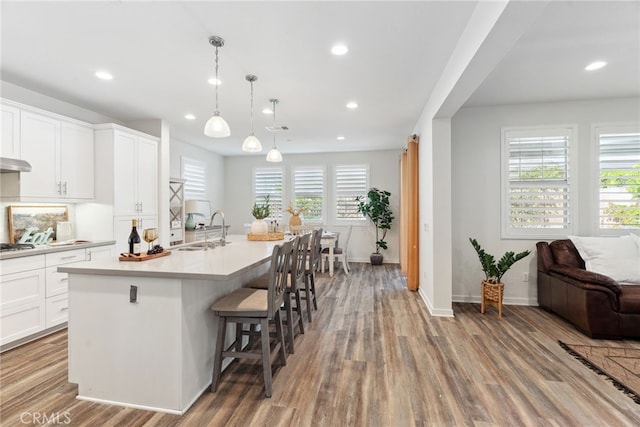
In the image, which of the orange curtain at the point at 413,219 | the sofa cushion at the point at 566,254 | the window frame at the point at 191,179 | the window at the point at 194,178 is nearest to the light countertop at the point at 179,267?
the orange curtain at the point at 413,219

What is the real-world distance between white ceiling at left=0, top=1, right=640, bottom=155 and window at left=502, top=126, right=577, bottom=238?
51 cm

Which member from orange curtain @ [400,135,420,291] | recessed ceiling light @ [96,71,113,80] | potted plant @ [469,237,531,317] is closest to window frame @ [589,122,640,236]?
potted plant @ [469,237,531,317]

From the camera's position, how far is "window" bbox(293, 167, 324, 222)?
24.0 feet

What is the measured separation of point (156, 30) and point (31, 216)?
2795mm

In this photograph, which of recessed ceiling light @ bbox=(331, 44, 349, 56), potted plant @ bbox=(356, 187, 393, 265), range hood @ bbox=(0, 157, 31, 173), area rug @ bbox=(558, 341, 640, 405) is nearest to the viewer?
area rug @ bbox=(558, 341, 640, 405)

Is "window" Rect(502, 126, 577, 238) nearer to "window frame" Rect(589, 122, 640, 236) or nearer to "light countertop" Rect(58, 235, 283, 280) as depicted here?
"window frame" Rect(589, 122, 640, 236)

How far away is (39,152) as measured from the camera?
10.7 feet

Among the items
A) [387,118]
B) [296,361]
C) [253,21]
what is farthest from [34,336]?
[387,118]

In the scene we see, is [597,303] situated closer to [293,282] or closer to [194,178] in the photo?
[293,282]

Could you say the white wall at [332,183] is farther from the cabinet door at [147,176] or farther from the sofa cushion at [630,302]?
Answer: the sofa cushion at [630,302]

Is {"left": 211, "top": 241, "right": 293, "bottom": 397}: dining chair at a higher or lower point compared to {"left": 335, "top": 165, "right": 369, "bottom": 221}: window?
lower

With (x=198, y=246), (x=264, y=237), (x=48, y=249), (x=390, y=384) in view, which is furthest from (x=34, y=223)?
(x=390, y=384)

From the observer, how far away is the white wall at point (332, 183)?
276 inches

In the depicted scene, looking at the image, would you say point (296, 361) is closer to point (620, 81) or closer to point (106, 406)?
point (106, 406)
